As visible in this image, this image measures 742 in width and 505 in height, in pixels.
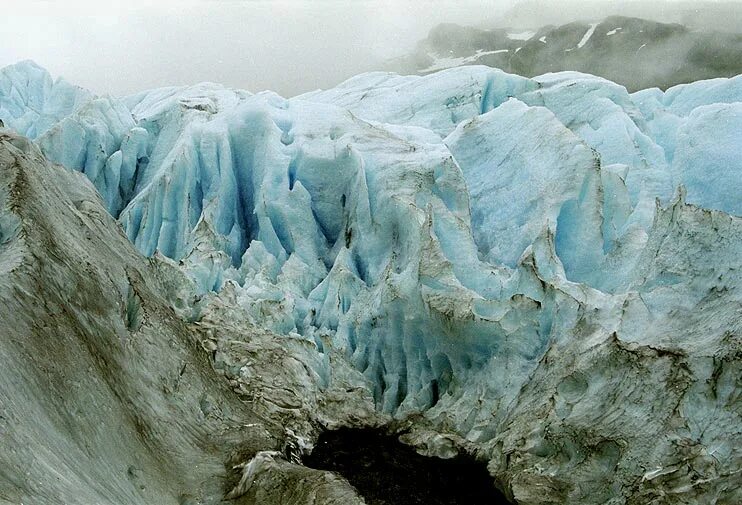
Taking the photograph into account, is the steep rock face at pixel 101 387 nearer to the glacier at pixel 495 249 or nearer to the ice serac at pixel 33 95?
the glacier at pixel 495 249

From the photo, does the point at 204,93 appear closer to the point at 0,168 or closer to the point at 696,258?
the point at 0,168

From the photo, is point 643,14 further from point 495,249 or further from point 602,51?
point 495,249

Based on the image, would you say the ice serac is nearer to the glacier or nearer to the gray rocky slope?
the glacier

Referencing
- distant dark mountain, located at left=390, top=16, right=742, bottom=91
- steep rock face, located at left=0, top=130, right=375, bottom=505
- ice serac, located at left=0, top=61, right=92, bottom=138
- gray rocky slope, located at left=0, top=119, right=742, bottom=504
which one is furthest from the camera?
distant dark mountain, located at left=390, top=16, right=742, bottom=91

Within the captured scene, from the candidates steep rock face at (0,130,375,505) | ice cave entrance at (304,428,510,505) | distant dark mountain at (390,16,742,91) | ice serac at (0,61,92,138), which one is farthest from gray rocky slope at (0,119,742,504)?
distant dark mountain at (390,16,742,91)

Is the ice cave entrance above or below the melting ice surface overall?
below

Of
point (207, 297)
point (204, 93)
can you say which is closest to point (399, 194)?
point (207, 297)

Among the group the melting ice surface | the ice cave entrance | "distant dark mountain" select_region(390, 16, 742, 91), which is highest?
the melting ice surface

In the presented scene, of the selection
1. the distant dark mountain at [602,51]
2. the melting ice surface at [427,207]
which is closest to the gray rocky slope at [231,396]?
the melting ice surface at [427,207]
